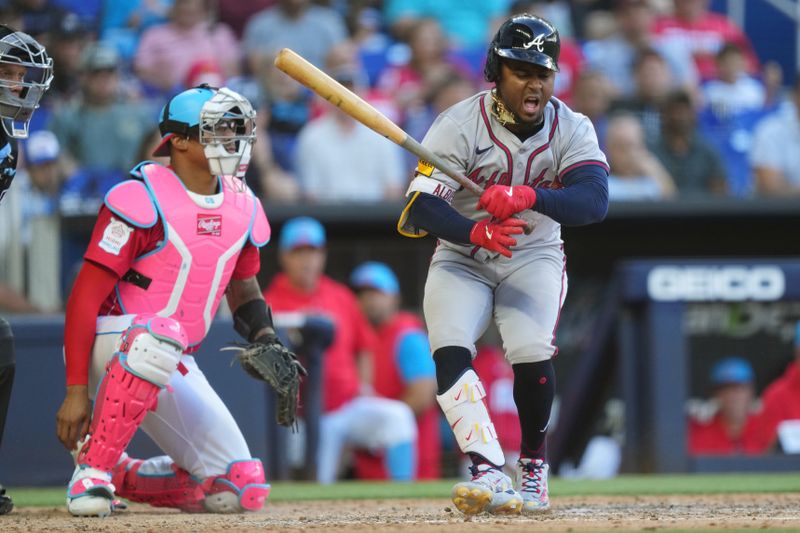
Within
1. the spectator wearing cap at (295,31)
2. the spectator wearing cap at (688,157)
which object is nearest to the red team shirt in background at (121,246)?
the spectator wearing cap at (688,157)

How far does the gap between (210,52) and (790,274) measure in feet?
15.0

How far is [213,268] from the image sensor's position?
4.41 m

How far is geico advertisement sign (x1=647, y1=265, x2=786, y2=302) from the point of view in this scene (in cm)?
735

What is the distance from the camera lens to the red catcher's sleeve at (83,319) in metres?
4.19

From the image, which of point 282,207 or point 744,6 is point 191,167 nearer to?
point 282,207

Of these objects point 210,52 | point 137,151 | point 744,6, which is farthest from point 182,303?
point 744,6

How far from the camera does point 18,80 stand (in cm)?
436

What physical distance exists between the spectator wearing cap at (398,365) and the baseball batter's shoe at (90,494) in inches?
151

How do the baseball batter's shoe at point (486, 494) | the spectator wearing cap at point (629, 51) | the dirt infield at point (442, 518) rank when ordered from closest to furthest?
1. the dirt infield at point (442, 518)
2. the baseball batter's shoe at point (486, 494)
3. the spectator wearing cap at point (629, 51)

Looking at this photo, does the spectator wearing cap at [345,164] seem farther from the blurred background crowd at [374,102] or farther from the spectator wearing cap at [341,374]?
the spectator wearing cap at [341,374]

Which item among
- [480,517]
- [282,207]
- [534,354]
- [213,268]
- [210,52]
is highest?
[210,52]

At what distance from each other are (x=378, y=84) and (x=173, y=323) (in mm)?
5965

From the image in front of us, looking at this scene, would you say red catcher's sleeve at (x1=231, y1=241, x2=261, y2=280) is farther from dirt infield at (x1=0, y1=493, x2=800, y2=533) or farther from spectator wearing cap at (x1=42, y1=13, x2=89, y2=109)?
spectator wearing cap at (x1=42, y1=13, x2=89, y2=109)

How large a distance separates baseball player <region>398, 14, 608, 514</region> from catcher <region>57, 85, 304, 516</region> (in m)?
0.65
